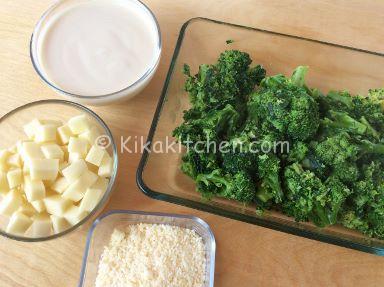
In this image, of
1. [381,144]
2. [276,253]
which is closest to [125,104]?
[276,253]

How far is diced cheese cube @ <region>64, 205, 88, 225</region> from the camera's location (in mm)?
1333

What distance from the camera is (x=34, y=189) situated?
1321 mm

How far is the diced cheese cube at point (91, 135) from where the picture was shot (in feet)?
4.74

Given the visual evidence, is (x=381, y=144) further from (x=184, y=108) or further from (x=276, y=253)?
(x=184, y=108)

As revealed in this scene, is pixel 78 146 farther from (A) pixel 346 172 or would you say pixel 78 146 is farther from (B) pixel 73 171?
(A) pixel 346 172

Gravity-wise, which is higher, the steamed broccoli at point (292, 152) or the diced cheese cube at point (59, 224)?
the steamed broccoli at point (292, 152)

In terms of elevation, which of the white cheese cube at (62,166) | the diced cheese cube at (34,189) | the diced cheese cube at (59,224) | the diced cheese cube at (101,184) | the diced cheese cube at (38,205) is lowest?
the diced cheese cube at (59,224)

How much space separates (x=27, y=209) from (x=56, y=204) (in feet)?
0.36

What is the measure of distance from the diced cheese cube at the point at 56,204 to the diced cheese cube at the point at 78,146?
0.56 feet

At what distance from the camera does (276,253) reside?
141cm

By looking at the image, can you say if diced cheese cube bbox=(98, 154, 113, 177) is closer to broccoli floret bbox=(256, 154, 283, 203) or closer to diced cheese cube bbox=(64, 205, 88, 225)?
diced cheese cube bbox=(64, 205, 88, 225)

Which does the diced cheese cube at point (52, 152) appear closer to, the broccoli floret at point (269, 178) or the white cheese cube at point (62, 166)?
the white cheese cube at point (62, 166)

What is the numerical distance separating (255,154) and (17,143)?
87cm

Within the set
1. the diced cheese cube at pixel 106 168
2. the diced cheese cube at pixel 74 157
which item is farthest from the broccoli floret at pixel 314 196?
the diced cheese cube at pixel 74 157
